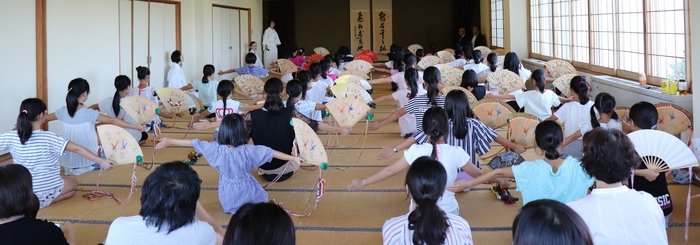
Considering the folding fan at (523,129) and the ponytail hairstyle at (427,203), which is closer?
the ponytail hairstyle at (427,203)

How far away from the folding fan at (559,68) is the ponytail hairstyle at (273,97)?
4.93 meters

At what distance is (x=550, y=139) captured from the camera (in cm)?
342

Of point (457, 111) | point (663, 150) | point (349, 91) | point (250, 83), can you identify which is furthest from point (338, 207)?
point (250, 83)

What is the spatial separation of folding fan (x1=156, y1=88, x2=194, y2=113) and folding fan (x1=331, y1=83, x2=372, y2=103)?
6.32 ft

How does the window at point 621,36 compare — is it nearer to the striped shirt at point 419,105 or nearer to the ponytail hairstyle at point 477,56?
the ponytail hairstyle at point 477,56

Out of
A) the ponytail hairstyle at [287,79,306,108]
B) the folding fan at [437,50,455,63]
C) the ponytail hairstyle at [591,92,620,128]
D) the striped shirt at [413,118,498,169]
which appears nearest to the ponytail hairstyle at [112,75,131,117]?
the ponytail hairstyle at [287,79,306,108]

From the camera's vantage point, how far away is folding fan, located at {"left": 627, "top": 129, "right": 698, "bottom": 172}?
3.61 meters

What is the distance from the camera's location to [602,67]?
328 inches

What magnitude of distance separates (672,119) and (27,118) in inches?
201

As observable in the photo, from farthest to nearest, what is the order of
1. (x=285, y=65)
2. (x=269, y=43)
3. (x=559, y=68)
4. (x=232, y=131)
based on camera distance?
(x=269, y=43) → (x=285, y=65) → (x=559, y=68) → (x=232, y=131)

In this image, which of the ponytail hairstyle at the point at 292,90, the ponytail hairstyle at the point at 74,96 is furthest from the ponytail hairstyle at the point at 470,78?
the ponytail hairstyle at the point at 74,96

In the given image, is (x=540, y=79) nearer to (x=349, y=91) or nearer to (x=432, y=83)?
(x=432, y=83)

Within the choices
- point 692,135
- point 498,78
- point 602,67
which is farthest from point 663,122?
point 602,67

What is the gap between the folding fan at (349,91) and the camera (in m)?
6.90
